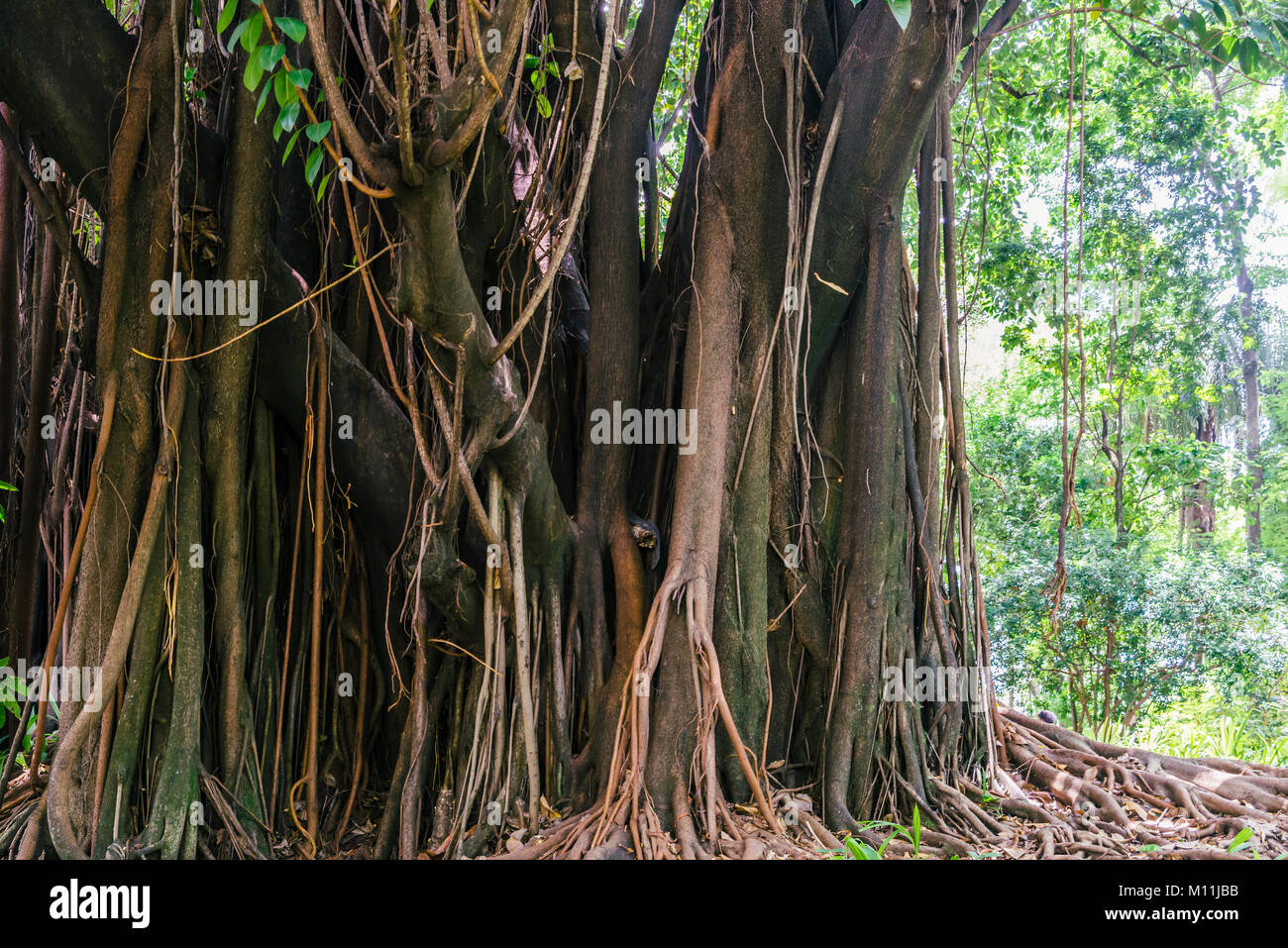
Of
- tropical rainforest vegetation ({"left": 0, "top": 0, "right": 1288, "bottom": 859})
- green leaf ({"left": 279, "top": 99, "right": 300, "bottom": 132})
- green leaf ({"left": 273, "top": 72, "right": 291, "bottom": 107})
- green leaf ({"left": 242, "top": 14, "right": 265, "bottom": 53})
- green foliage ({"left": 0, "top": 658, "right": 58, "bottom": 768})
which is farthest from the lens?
green foliage ({"left": 0, "top": 658, "right": 58, "bottom": 768})

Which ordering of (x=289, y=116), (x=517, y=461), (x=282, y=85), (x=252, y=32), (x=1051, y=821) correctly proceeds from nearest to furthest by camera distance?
(x=252, y=32) < (x=282, y=85) < (x=289, y=116) < (x=517, y=461) < (x=1051, y=821)

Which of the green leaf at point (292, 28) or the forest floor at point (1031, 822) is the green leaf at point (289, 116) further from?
the forest floor at point (1031, 822)

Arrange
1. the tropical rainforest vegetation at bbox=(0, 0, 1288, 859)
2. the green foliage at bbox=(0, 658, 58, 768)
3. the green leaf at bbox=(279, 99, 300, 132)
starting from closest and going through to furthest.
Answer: the green leaf at bbox=(279, 99, 300, 132), the tropical rainforest vegetation at bbox=(0, 0, 1288, 859), the green foliage at bbox=(0, 658, 58, 768)

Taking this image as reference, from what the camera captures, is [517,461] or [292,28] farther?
[517,461]

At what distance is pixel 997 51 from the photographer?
3.73 metres

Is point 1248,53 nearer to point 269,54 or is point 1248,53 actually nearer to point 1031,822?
point 1031,822

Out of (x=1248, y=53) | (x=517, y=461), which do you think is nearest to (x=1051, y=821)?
(x=517, y=461)

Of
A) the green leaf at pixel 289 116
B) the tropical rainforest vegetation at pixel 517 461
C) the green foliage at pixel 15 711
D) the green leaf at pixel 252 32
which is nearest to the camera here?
the green leaf at pixel 252 32

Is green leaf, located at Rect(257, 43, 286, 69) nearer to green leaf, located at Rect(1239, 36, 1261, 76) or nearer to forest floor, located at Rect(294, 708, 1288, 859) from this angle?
forest floor, located at Rect(294, 708, 1288, 859)

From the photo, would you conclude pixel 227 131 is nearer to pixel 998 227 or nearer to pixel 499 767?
pixel 499 767

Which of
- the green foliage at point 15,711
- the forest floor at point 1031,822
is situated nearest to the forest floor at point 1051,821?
the forest floor at point 1031,822

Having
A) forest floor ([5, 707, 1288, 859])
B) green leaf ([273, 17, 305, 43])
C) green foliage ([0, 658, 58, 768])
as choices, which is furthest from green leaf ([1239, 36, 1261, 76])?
green foliage ([0, 658, 58, 768])

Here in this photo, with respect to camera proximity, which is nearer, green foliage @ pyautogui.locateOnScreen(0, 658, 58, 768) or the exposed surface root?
the exposed surface root

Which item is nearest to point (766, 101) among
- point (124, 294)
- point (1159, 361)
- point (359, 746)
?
point (124, 294)
